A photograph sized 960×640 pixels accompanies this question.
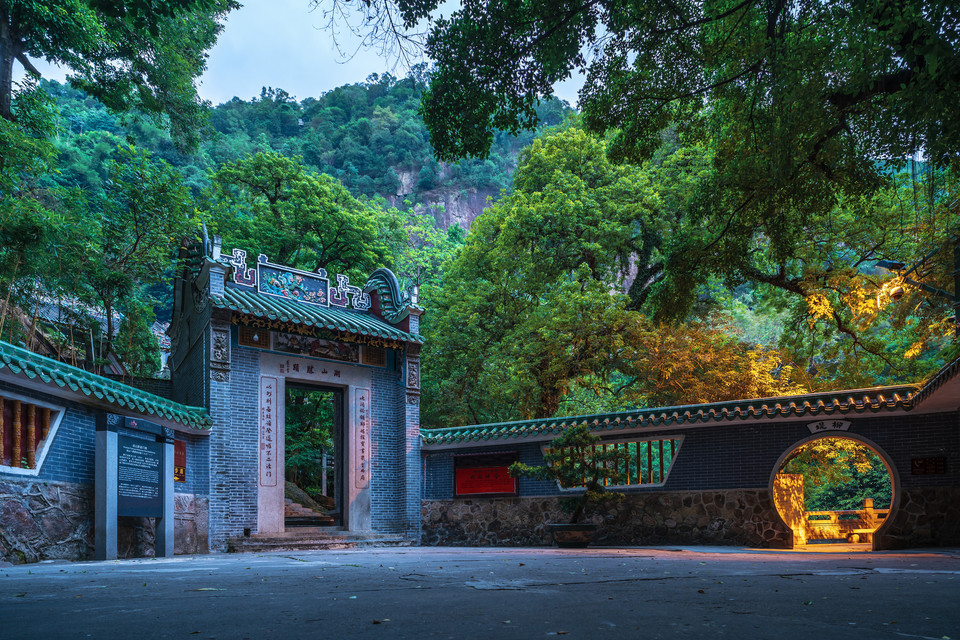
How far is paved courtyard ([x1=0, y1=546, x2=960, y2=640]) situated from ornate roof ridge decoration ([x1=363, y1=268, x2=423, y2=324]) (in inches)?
382

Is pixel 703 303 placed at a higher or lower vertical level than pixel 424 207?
lower

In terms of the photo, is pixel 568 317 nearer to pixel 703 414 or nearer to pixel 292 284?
pixel 703 414

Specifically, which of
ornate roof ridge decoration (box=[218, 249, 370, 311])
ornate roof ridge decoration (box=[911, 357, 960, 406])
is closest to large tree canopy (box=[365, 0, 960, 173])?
ornate roof ridge decoration (box=[911, 357, 960, 406])

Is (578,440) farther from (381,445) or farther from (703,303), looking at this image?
(703,303)

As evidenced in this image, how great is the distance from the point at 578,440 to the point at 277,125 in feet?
125

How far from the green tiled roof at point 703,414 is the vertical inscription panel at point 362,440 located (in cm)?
130

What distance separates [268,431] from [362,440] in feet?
6.61

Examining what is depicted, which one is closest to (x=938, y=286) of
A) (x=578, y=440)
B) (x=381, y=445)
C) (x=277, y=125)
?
(x=578, y=440)

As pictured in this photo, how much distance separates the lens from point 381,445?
14.7 meters

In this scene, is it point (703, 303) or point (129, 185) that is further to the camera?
point (703, 303)

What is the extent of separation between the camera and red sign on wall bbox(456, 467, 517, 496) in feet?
47.0

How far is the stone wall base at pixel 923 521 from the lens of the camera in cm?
1087

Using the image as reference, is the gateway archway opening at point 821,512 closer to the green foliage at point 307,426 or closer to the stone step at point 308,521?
the stone step at point 308,521

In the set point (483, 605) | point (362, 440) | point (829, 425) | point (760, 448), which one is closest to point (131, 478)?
point (362, 440)
